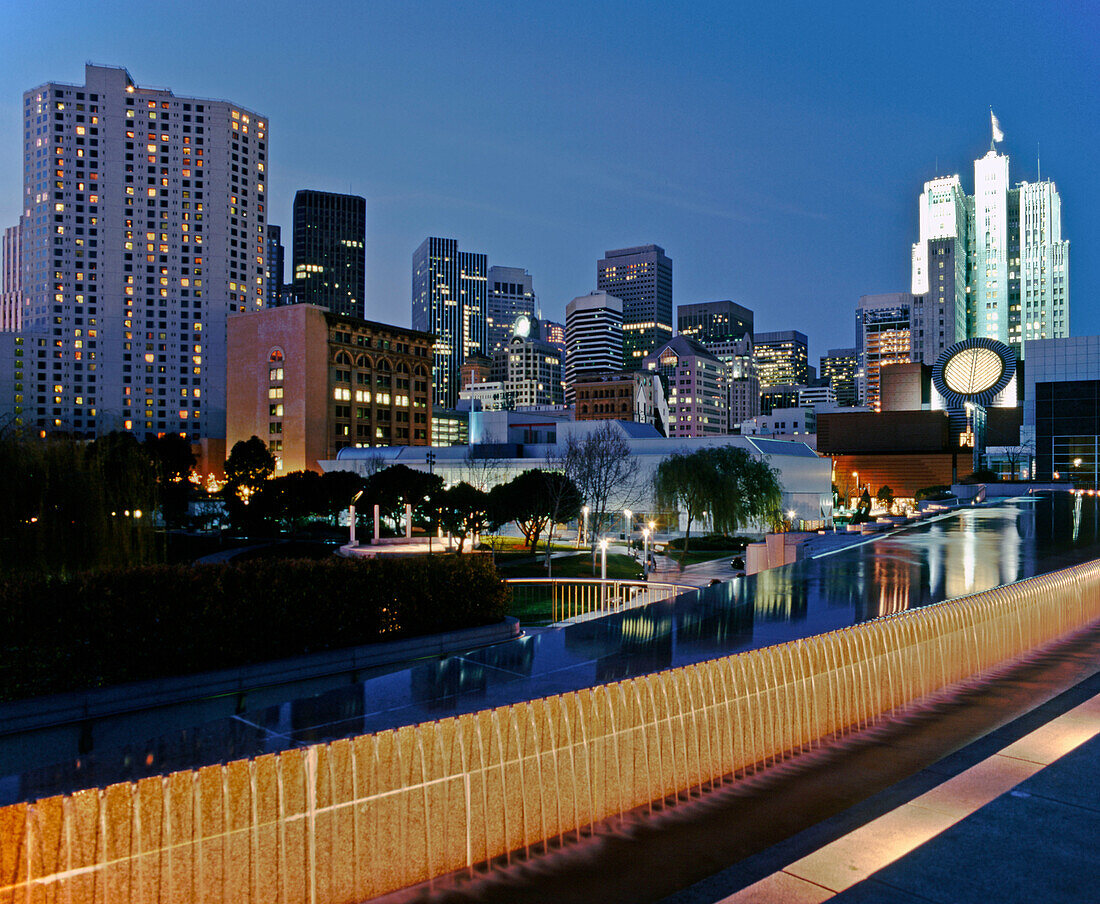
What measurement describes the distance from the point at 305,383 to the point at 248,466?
93.3ft

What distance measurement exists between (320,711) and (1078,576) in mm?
14270

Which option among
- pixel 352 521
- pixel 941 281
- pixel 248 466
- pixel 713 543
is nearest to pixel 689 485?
pixel 713 543

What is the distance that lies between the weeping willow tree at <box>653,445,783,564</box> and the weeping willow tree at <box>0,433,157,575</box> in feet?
125

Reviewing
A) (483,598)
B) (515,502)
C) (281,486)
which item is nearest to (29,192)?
(281,486)

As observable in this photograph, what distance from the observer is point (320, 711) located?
8352 mm

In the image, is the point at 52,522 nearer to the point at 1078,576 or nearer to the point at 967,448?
the point at 1078,576

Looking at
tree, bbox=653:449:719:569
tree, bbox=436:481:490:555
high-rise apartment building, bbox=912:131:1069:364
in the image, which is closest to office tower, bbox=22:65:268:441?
tree, bbox=436:481:490:555

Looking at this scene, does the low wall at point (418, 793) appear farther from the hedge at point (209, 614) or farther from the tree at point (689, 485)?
the tree at point (689, 485)

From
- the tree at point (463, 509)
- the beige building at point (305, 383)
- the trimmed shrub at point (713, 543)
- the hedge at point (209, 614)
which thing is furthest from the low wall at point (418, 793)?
the beige building at point (305, 383)

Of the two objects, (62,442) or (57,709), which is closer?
(57,709)

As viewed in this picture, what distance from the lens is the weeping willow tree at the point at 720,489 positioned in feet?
173

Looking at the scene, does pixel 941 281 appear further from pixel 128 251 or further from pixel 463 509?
pixel 128 251

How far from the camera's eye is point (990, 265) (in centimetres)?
18925

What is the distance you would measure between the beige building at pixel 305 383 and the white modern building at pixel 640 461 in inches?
1153
